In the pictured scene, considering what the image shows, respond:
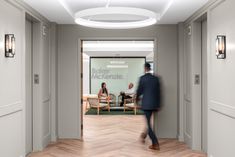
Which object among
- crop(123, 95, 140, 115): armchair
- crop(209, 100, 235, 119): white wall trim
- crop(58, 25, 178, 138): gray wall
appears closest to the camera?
crop(209, 100, 235, 119): white wall trim

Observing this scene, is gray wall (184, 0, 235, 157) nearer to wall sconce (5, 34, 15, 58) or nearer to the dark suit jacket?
the dark suit jacket

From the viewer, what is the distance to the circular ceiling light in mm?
4574

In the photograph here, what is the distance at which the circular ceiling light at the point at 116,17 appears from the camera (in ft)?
15.0

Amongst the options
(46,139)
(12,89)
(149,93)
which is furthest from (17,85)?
(149,93)

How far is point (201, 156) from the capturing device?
17.8 ft

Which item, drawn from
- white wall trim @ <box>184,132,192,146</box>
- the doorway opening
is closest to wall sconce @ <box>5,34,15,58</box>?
the doorway opening

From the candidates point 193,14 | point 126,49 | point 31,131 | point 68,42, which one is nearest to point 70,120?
point 31,131

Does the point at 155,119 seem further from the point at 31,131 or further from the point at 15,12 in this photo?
the point at 15,12

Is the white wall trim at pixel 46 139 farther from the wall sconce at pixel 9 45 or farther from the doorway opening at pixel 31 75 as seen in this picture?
the wall sconce at pixel 9 45

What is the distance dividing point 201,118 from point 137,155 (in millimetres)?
1534

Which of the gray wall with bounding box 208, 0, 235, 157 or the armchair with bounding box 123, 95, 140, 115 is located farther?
the armchair with bounding box 123, 95, 140, 115

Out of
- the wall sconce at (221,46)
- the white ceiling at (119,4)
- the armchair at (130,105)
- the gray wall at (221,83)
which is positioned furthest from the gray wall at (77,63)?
the armchair at (130,105)

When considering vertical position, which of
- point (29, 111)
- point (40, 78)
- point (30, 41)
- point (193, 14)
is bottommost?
point (29, 111)

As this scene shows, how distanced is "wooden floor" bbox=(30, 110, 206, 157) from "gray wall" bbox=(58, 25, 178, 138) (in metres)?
0.60
